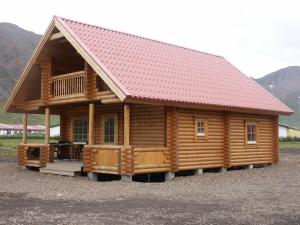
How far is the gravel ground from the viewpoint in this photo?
10.1m

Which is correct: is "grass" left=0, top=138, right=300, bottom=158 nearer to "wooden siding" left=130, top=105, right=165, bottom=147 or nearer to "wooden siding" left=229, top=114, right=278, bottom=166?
"wooden siding" left=130, top=105, right=165, bottom=147

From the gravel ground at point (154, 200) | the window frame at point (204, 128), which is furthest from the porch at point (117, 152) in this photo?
the window frame at point (204, 128)

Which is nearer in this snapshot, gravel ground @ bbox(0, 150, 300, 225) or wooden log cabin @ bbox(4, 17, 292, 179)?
gravel ground @ bbox(0, 150, 300, 225)

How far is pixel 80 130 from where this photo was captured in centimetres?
2281

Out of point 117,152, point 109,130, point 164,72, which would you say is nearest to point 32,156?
point 109,130

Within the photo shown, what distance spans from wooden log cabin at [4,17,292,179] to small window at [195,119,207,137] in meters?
0.04

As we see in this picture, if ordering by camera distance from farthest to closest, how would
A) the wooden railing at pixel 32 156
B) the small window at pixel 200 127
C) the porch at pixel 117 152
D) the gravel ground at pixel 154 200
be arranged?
the wooden railing at pixel 32 156, the small window at pixel 200 127, the porch at pixel 117 152, the gravel ground at pixel 154 200

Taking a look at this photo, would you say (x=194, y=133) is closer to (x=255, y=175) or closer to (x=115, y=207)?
(x=255, y=175)

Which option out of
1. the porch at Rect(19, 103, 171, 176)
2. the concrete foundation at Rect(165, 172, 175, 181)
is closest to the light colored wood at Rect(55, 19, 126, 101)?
the porch at Rect(19, 103, 171, 176)

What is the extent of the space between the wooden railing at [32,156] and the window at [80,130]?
2.27m

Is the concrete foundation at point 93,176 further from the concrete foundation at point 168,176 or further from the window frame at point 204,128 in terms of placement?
the window frame at point 204,128

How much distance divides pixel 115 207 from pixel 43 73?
1043cm

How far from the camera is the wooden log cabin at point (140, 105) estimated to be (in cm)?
1704

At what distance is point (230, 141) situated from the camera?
821 inches
